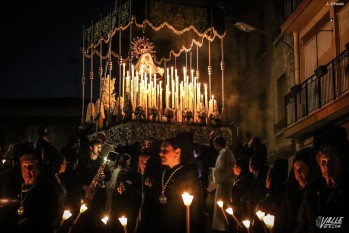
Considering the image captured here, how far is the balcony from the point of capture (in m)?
14.1

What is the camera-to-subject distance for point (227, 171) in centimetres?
1170

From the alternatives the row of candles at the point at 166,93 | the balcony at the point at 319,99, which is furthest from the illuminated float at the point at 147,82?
the balcony at the point at 319,99

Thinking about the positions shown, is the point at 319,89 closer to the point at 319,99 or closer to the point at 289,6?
the point at 319,99

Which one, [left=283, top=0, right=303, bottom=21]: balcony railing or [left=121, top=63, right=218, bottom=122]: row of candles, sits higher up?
[left=283, top=0, right=303, bottom=21]: balcony railing

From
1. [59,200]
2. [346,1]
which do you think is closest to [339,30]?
[346,1]

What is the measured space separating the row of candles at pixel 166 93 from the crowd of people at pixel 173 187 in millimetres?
1926

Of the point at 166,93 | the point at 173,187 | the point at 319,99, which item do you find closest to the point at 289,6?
the point at 319,99

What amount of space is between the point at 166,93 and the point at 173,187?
8709mm

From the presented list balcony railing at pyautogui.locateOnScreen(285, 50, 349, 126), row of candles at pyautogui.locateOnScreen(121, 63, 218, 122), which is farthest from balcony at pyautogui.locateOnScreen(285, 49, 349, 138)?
row of candles at pyautogui.locateOnScreen(121, 63, 218, 122)

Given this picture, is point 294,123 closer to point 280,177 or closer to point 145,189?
point 280,177

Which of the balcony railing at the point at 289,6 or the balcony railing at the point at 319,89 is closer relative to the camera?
the balcony railing at the point at 319,89

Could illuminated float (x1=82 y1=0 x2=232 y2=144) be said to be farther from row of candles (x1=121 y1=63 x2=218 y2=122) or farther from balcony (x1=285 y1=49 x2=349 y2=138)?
balcony (x1=285 y1=49 x2=349 y2=138)

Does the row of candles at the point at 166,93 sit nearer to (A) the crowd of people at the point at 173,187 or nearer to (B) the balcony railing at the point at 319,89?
(A) the crowd of people at the point at 173,187

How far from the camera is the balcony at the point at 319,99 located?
14109 mm
